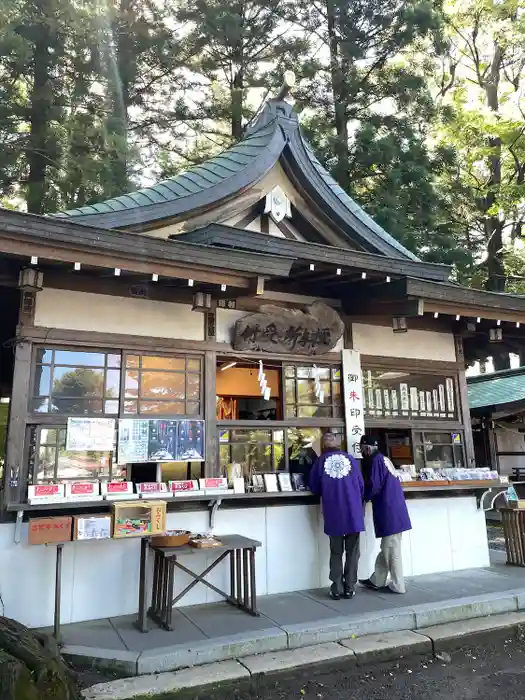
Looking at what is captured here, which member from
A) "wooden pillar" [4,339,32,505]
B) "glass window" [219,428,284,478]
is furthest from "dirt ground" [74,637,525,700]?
"glass window" [219,428,284,478]

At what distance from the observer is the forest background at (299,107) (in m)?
13.1

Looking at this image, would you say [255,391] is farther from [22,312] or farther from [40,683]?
[40,683]

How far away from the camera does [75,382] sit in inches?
239

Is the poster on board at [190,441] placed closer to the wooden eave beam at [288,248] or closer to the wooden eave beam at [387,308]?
the wooden eave beam at [288,248]

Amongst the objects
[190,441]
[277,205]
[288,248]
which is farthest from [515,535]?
[277,205]

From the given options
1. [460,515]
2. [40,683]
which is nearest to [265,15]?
[460,515]

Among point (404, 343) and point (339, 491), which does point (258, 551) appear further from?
point (404, 343)

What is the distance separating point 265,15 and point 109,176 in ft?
32.2

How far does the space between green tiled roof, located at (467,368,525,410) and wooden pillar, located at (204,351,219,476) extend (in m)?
10.9

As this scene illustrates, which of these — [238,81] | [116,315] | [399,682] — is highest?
[238,81]

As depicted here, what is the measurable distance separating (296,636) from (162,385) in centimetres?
321

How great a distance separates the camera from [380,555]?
680 cm

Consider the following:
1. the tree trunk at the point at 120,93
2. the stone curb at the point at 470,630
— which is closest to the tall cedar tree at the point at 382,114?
the tree trunk at the point at 120,93

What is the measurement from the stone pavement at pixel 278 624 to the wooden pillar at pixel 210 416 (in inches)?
64.6
